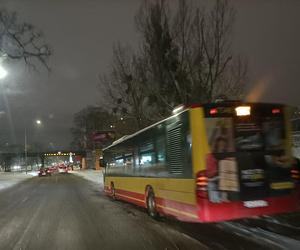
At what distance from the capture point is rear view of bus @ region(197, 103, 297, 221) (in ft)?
34.3

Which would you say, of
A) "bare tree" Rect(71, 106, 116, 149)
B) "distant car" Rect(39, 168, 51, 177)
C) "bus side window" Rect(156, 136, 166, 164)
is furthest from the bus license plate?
"bare tree" Rect(71, 106, 116, 149)

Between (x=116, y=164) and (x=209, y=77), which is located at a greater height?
(x=209, y=77)

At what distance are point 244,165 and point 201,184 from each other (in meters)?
0.98

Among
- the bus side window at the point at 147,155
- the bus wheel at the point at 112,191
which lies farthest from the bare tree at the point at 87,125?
the bus side window at the point at 147,155

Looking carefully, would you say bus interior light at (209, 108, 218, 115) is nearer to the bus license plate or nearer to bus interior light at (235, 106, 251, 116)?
bus interior light at (235, 106, 251, 116)

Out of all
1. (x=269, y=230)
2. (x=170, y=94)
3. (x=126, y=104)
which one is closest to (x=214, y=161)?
(x=269, y=230)

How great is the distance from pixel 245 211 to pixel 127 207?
9.51 m

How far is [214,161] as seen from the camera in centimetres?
1058

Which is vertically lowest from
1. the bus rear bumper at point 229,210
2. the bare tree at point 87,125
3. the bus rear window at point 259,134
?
the bus rear bumper at point 229,210

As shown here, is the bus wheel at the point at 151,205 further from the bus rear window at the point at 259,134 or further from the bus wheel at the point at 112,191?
the bus wheel at the point at 112,191

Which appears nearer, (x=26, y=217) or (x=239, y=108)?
(x=239, y=108)

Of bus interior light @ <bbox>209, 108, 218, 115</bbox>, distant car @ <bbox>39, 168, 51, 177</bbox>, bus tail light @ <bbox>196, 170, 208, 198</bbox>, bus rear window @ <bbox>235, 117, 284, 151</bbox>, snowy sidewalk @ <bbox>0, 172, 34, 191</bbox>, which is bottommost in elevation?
bus tail light @ <bbox>196, 170, 208, 198</bbox>

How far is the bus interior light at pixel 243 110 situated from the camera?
429 inches

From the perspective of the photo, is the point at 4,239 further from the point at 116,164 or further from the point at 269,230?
the point at 116,164
